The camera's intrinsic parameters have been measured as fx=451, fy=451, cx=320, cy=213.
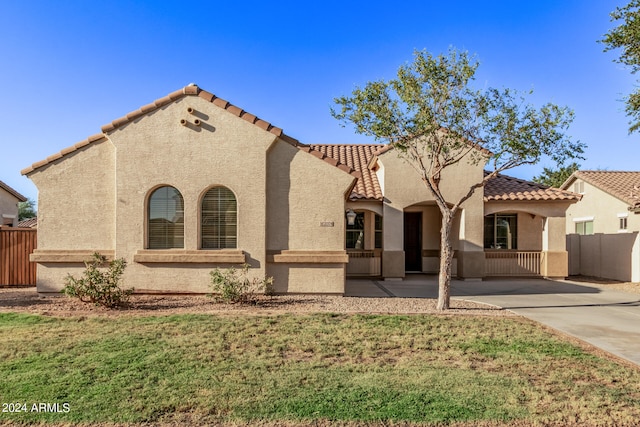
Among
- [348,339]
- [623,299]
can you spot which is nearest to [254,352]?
[348,339]

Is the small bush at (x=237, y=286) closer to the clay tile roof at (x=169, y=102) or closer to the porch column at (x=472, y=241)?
the clay tile roof at (x=169, y=102)

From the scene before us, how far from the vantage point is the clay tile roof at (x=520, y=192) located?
16625mm

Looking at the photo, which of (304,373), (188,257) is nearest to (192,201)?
(188,257)

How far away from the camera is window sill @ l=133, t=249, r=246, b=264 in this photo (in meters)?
11.8

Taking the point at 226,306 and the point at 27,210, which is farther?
the point at 27,210

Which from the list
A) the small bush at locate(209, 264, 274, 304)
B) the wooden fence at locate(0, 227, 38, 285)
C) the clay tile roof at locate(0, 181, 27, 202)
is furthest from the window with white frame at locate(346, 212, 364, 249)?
the clay tile roof at locate(0, 181, 27, 202)

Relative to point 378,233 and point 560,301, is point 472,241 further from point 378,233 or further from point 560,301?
point 560,301

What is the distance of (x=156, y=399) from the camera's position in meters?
5.04

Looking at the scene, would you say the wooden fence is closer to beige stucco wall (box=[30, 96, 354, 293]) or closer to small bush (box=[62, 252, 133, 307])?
beige stucco wall (box=[30, 96, 354, 293])

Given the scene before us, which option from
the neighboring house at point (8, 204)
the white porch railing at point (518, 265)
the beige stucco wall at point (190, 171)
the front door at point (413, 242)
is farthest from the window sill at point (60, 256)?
the neighboring house at point (8, 204)

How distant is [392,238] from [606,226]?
34.6 ft

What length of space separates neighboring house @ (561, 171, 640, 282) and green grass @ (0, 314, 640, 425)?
11681 millimetres

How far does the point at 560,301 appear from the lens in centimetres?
1217

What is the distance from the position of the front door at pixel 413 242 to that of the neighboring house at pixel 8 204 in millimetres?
22065
